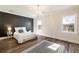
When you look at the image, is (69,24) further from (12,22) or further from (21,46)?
(12,22)

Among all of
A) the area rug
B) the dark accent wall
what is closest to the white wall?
the area rug

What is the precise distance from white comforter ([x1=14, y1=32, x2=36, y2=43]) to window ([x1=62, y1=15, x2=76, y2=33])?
73 centimetres

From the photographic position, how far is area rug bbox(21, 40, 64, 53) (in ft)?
4.64

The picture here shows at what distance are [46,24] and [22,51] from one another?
803mm

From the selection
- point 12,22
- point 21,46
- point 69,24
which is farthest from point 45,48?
point 12,22

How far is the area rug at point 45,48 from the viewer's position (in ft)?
4.64

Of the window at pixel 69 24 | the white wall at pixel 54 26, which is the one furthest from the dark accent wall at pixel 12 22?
the window at pixel 69 24

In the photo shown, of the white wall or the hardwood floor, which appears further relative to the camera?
the white wall

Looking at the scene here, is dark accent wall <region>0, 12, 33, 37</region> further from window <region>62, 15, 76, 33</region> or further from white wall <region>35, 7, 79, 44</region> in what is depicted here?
window <region>62, 15, 76, 33</region>

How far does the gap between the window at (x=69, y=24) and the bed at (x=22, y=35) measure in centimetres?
72

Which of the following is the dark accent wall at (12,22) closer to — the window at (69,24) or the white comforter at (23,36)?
the white comforter at (23,36)
